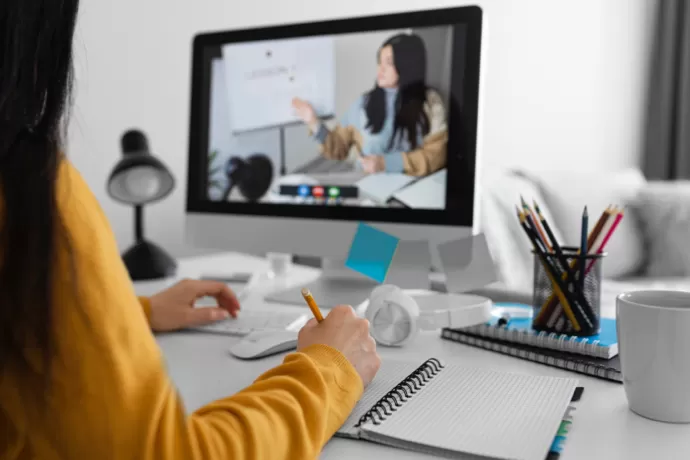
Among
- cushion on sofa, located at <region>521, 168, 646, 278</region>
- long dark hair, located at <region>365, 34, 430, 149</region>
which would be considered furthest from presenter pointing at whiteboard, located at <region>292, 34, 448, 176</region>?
cushion on sofa, located at <region>521, 168, 646, 278</region>

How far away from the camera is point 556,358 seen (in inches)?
28.6

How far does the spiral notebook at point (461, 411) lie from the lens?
505mm

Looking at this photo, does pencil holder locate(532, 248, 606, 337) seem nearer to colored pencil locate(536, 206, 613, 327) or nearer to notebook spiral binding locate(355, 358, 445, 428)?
colored pencil locate(536, 206, 613, 327)

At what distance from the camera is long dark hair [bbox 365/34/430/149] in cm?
98

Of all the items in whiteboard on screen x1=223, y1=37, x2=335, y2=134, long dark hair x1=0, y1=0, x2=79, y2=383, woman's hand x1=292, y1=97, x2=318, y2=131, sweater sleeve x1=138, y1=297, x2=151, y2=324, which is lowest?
sweater sleeve x1=138, y1=297, x2=151, y2=324

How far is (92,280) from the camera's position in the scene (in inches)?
15.8

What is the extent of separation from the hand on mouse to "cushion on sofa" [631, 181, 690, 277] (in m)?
2.00

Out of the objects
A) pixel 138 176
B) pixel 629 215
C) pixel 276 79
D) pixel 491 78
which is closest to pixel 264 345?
pixel 276 79

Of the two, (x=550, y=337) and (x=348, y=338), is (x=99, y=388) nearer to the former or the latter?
(x=348, y=338)

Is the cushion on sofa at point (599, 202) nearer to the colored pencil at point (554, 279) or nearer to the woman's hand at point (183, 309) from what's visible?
the colored pencil at point (554, 279)

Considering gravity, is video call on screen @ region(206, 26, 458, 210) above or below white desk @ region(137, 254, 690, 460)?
above

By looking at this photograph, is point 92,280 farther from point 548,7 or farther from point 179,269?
point 548,7

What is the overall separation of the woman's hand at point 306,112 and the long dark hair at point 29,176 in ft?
2.13

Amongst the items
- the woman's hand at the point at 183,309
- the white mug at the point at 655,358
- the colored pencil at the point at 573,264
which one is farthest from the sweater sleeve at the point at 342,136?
the white mug at the point at 655,358
